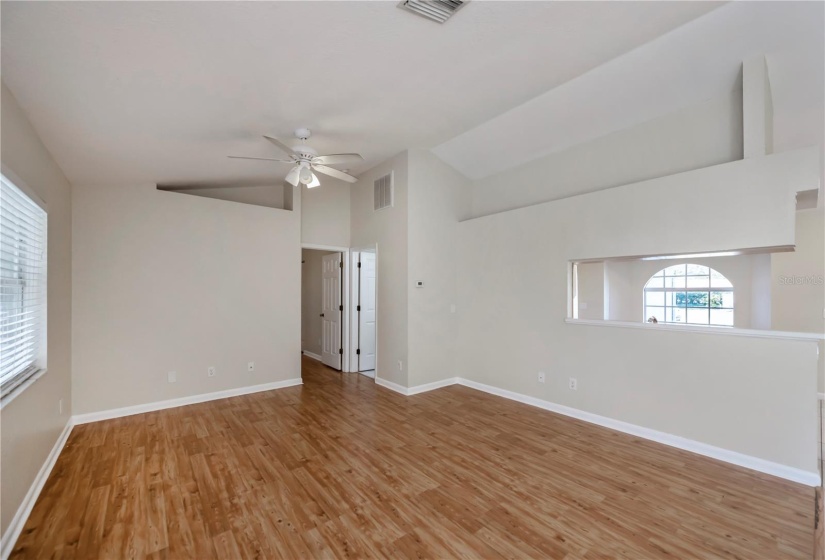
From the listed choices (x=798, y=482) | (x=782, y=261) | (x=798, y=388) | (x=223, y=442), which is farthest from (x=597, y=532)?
(x=782, y=261)

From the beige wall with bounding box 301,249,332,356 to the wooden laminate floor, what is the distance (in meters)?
3.41

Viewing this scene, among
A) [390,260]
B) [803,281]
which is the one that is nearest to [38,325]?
[390,260]

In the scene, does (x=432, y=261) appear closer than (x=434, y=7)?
No

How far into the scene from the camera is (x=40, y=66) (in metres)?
1.95

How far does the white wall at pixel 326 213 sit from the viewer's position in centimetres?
579

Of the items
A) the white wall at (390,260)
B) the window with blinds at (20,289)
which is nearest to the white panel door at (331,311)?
the white wall at (390,260)

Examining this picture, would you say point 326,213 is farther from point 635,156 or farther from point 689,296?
point 689,296

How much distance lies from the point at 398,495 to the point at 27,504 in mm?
2504

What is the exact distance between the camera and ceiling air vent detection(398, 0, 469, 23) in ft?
6.78

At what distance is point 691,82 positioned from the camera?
10.9 feet

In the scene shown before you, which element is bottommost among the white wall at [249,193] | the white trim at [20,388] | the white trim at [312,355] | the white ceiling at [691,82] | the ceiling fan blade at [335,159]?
the white trim at [312,355]

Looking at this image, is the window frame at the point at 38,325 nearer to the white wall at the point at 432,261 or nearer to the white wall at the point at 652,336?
the white wall at the point at 432,261

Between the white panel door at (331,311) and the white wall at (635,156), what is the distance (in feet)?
10.0

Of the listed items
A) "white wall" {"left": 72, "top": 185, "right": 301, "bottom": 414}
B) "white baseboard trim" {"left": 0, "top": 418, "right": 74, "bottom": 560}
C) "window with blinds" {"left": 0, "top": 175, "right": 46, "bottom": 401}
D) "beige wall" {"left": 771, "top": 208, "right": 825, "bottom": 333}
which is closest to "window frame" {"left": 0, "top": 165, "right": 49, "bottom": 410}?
"window with blinds" {"left": 0, "top": 175, "right": 46, "bottom": 401}
